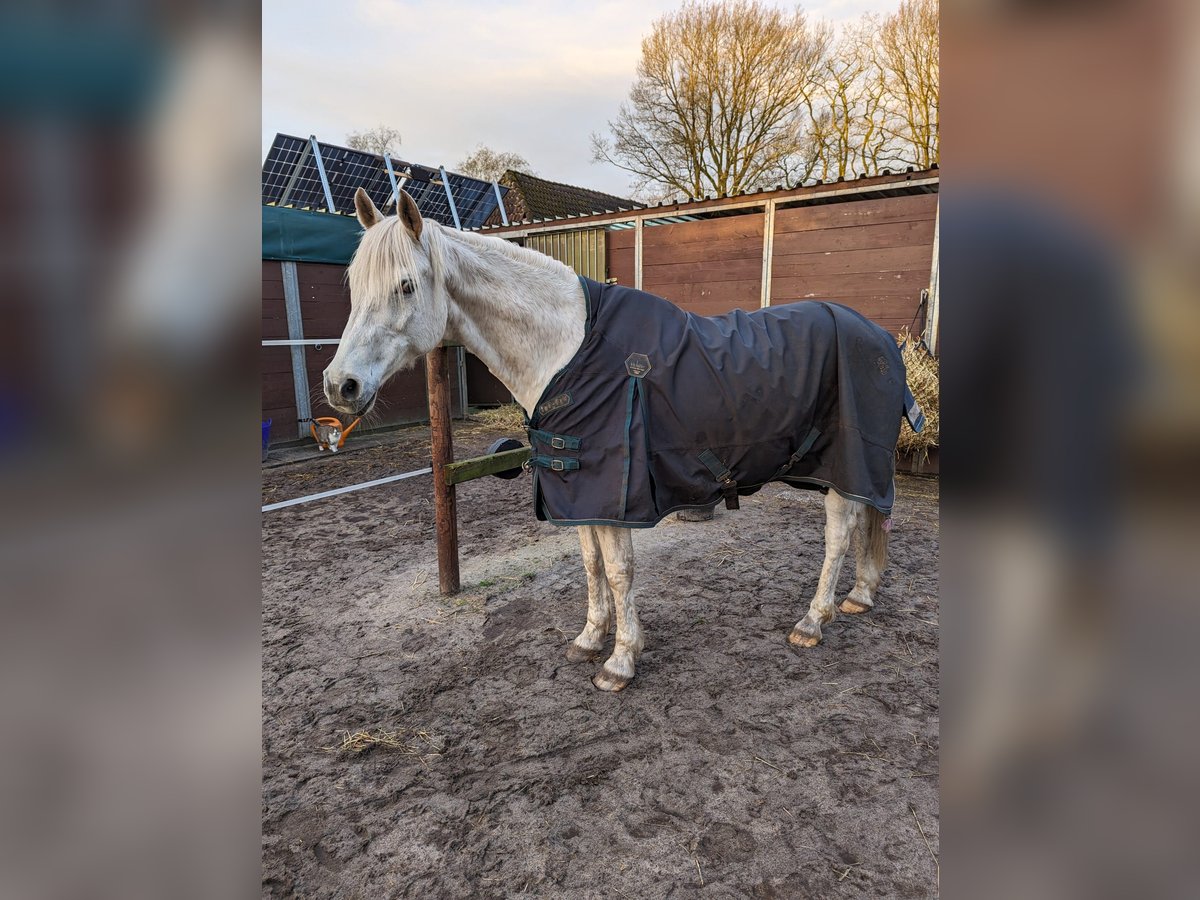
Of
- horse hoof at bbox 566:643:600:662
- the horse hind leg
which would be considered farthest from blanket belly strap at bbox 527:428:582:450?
the horse hind leg

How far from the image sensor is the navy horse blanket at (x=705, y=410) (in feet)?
7.39

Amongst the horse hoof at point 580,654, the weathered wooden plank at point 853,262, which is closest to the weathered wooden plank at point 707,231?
the weathered wooden plank at point 853,262

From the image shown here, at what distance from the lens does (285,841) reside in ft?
5.75

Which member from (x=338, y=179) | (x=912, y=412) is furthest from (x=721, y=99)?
(x=912, y=412)

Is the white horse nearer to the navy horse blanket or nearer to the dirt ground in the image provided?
the navy horse blanket

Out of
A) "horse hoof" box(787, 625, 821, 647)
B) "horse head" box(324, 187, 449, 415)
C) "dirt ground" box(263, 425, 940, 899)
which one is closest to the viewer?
"dirt ground" box(263, 425, 940, 899)

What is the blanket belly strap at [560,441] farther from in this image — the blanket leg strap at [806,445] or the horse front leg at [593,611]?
the blanket leg strap at [806,445]

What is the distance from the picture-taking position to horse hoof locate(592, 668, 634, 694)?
243 cm

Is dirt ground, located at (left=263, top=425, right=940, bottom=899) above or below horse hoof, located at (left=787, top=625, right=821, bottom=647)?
below

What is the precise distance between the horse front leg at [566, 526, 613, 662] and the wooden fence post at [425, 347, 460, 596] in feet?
2.84

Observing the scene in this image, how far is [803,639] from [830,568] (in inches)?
13.0
